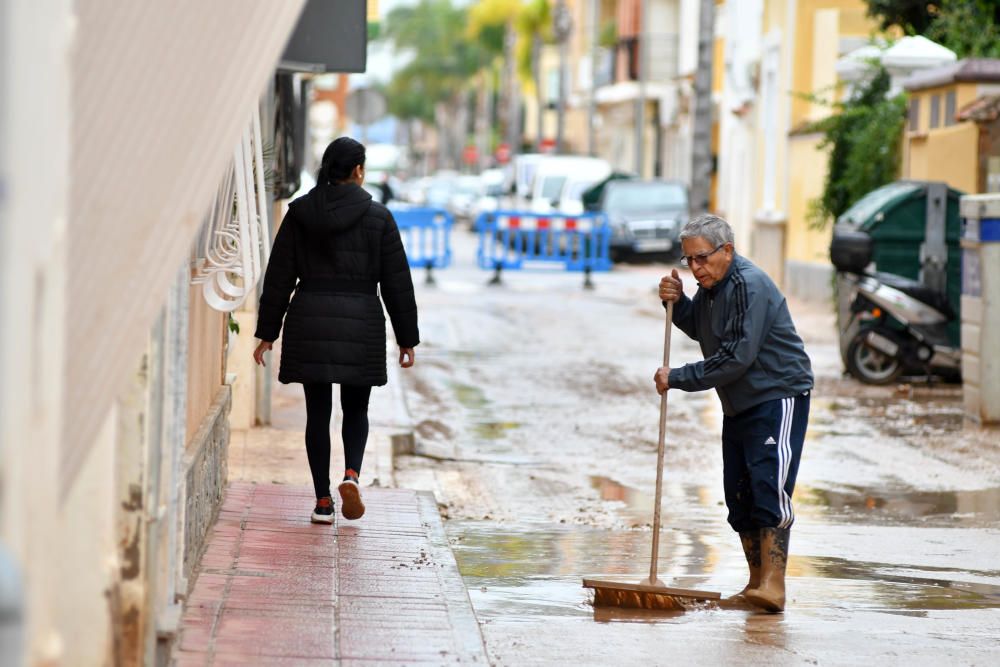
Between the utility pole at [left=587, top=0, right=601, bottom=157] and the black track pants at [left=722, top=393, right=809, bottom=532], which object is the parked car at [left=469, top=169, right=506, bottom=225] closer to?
the utility pole at [left=587, top=0, right=601, bottom=157]

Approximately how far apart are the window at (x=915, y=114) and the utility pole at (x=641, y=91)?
31139mm

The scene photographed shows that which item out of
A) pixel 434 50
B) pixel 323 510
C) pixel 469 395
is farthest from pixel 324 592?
pixel 434 50

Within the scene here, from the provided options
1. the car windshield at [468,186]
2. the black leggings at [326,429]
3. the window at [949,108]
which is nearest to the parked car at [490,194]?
the car windshield at [468,186]

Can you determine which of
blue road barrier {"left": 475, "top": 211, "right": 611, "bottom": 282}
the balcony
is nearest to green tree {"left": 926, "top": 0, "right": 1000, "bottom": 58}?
blue road barrier {"left": 475, "top": 211, "right": 611, "bottom": 282}

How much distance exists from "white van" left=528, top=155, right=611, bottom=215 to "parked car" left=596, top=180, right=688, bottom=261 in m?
4.04

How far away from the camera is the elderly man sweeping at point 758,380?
22.3 feet

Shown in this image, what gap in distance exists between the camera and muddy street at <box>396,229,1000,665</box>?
6.39m

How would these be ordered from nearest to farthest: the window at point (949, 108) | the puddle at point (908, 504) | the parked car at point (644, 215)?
1. the puddle at point (908, 504)
2. the window at point (949, 108)
3. the parked car at point (644, 215)

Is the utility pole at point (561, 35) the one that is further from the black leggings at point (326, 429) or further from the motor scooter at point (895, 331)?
the black leggings at point (326, 429)

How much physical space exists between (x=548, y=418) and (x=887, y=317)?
3384 mm

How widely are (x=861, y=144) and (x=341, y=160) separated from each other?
14.2 m

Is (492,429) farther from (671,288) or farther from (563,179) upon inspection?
(563,179)

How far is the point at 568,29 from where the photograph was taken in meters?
67.6

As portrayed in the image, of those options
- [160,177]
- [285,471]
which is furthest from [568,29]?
[160,177]
